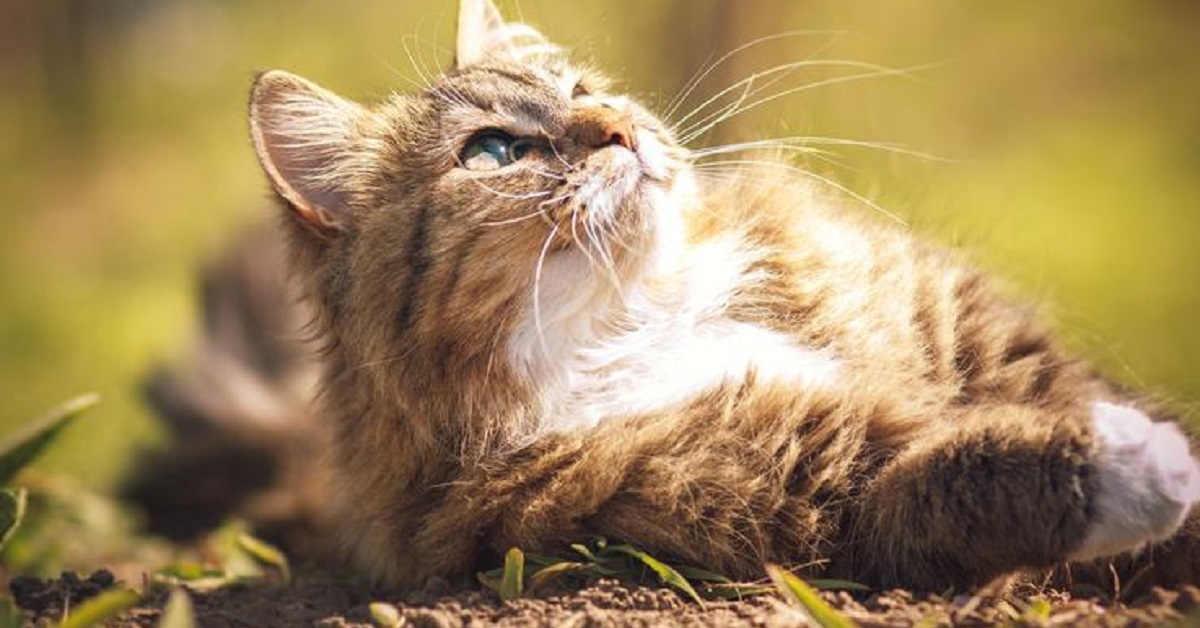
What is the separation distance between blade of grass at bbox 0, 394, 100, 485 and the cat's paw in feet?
6.43

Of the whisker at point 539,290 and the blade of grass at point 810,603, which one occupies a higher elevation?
the whisker at point 539,290

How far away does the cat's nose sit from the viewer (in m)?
2.57

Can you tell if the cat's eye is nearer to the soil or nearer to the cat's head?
the cat's head

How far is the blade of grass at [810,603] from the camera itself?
75.9 inches

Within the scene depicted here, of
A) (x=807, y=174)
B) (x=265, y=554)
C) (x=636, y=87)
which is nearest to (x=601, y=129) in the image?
(x=807, y=174)

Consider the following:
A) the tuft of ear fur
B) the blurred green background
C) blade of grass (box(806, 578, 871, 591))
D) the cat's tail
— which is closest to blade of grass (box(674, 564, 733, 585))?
blade of grass (box(806, 578, 871, 591))

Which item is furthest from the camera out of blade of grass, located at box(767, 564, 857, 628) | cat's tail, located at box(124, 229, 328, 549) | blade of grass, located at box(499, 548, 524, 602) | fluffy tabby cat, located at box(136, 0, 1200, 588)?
cat's tail, located at box(124, 229, 328, 549)

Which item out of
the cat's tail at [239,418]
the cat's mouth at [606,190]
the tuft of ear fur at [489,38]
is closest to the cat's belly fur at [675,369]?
the cat's mouth at [606,190]

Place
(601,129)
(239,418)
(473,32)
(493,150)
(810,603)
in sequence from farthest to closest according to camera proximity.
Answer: (239,418) → (473,32) → (493,150) → (601,129) → (810,603)

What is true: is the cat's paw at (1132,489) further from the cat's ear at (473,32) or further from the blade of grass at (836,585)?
the cat's ear at (473,32)

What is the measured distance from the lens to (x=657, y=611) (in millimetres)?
2186

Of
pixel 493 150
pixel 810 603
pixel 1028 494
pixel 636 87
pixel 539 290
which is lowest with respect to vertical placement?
pixel 810 603

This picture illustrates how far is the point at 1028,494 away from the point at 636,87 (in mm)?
2866

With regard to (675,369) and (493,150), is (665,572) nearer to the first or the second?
(675,369)
